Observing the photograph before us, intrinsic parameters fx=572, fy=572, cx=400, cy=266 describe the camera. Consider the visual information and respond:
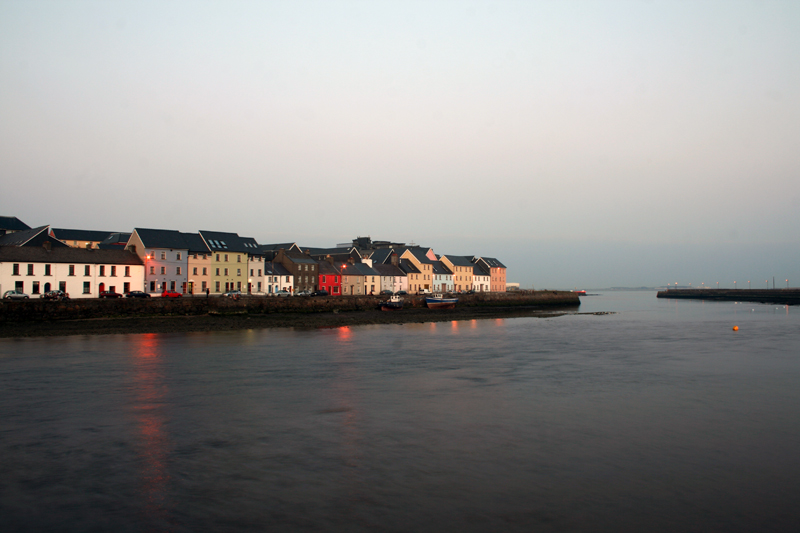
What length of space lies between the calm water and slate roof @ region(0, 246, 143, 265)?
3724 centimetres

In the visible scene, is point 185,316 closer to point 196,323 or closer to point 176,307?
point 176,307

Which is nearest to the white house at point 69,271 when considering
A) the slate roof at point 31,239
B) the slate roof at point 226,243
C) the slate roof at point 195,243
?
the slate roof at point 31,239

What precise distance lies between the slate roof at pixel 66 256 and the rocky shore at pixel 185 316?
1289 cm

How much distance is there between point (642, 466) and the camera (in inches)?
527

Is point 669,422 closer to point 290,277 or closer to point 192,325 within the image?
point 192,325

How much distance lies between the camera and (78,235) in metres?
112

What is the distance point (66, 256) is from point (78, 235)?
53.6 metres

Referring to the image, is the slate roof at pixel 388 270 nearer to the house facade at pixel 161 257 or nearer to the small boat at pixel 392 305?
the small boat at pixel 392 305

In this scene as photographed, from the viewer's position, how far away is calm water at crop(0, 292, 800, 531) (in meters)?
10.7

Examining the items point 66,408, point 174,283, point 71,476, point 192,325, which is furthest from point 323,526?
point 174,283

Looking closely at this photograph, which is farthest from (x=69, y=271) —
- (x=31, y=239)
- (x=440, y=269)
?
(x=440, y=269)

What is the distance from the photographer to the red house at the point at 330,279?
10096 centimetres

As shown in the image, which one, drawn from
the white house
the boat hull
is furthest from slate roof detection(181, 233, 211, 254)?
the boat hull

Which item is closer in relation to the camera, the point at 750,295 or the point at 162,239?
the point at 162,239
